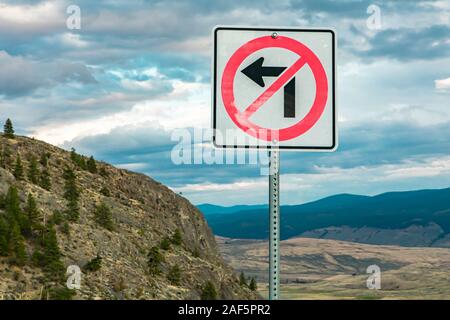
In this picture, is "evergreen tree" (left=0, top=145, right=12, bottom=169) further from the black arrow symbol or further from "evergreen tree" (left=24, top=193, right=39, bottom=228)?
the black arrow symbol

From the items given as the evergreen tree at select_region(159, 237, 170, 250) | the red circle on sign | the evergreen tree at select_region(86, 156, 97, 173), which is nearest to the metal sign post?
the red circle on sign

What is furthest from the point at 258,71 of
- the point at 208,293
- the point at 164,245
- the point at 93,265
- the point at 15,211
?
the point at 164,245

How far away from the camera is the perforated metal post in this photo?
7910 millimetres

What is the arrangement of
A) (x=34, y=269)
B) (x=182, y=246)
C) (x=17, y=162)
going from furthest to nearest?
(x=182, y=246), (x=17, y=162), (x=34, y=269)

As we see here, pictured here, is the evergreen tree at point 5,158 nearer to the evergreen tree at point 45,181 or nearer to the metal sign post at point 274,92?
the evergreen tree at point 45,181

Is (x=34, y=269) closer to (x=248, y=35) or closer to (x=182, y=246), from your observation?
(x=182, y=246)

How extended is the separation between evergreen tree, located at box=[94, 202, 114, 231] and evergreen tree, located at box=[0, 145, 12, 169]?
1312 cm

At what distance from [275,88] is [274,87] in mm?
19

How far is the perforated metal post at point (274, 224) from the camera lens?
7.91 metres

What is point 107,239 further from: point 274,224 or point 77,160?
point 274,224
